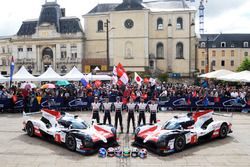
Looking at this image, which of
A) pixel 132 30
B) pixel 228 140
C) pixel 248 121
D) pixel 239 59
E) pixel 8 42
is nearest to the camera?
pixel 228 140

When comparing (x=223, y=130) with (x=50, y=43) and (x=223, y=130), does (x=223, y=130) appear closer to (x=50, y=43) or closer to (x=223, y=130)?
(x=223, y=130)

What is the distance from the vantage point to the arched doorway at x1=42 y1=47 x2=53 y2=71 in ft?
228

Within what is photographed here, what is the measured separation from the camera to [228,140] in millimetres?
15633

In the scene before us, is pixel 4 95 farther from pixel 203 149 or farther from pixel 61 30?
pixel 61 30

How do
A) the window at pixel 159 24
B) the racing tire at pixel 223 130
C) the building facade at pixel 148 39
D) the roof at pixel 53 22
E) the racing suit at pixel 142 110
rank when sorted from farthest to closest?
the roof at pixel 53 22 → the window at pixel 159 24 → the building facade at pixel 148 39 → the racing suit at pixel 142 110 → the racing tire at pixel 223 130

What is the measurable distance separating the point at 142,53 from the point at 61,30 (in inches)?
735

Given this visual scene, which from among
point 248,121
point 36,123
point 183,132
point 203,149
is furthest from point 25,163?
point 248,121

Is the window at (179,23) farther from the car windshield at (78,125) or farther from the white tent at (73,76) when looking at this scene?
the car windshield at (78,125)

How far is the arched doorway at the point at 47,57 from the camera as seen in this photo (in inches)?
2739

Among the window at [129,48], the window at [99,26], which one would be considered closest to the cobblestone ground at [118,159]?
the window at [129,48]

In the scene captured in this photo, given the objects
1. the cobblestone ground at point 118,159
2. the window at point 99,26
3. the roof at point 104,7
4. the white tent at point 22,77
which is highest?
the roof at point 104,7

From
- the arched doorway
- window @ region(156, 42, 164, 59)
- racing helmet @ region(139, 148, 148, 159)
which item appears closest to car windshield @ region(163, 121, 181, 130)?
racing helmet @ region(139, 148, 148, 159)

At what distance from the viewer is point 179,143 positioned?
44.2 feet

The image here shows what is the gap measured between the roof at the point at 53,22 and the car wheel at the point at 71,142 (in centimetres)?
5719
